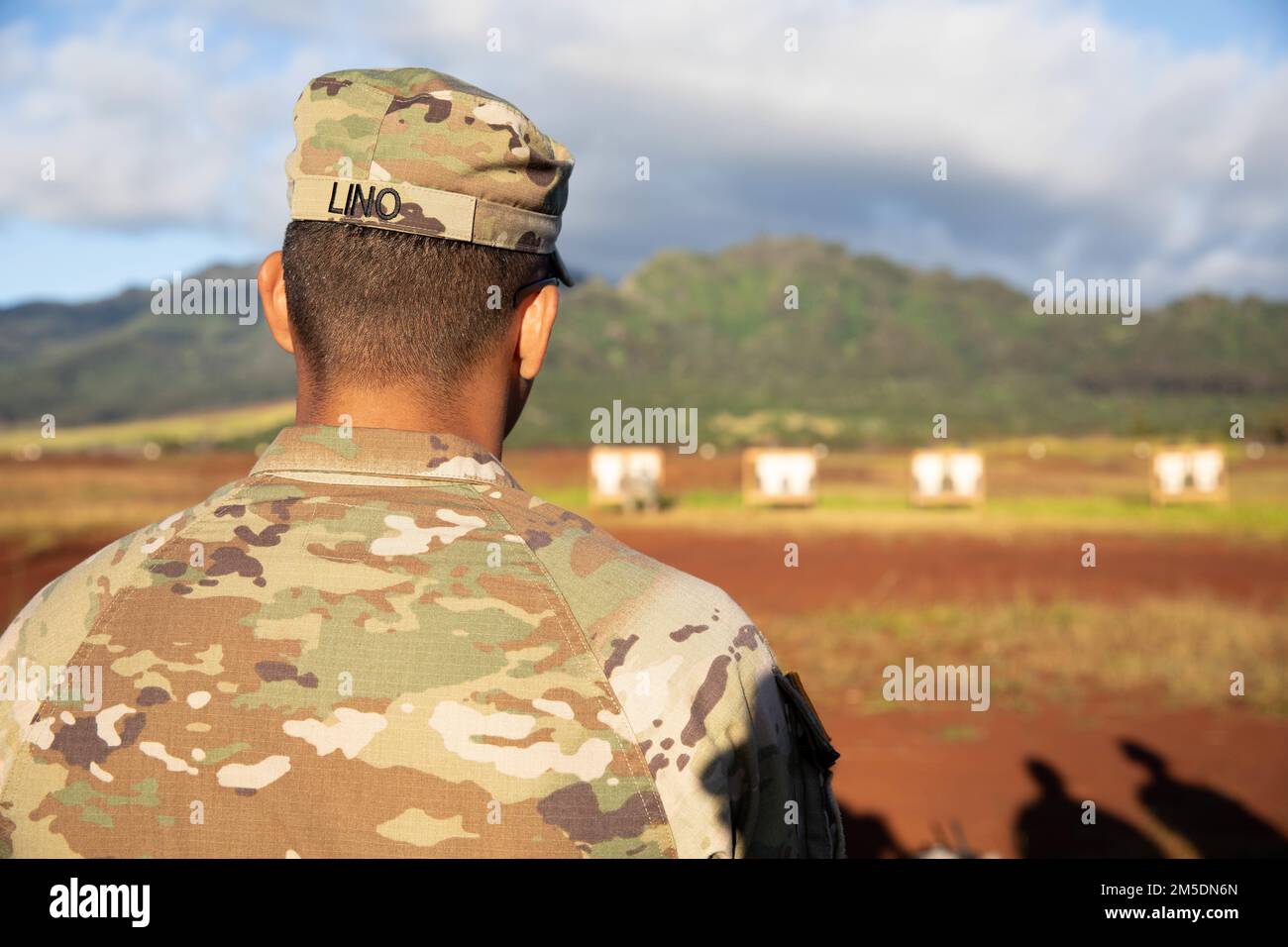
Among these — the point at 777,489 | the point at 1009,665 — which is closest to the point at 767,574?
the point at 1009,665

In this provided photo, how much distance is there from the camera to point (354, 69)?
4.89 ft

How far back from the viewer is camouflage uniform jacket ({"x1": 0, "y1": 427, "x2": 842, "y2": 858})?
1.18 metres

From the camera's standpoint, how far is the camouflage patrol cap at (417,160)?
1.38 meters

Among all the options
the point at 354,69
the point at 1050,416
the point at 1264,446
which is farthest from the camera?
the point at 1050,416

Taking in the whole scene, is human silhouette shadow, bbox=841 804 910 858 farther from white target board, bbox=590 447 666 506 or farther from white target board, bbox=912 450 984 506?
white target board, bbox=912 450 984 506

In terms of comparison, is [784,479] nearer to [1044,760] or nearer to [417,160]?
[1044,760]

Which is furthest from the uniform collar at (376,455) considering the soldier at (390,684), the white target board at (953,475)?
the white target board at (953,475)

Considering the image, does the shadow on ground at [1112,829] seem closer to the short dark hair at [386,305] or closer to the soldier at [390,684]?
the soldier at [390,684]

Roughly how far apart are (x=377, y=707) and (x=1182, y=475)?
27.8 m

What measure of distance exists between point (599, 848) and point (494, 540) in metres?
0.38

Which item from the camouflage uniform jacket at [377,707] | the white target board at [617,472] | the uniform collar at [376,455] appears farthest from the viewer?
the white target board at [617,472]

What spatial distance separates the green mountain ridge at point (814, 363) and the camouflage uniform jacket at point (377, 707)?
5324cm

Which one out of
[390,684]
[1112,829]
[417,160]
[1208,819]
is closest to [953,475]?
[1208,819]
